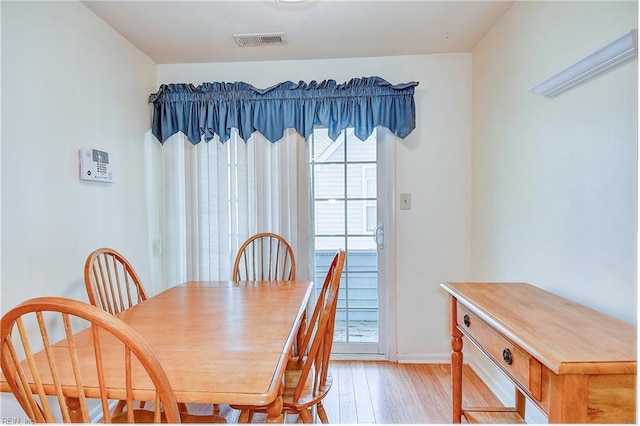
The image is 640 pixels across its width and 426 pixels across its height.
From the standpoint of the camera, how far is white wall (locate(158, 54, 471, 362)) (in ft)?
8.40

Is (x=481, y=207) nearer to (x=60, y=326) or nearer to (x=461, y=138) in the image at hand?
(x=461, y=138)

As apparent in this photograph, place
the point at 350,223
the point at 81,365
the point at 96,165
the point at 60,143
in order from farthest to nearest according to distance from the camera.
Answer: the point at 350,223 → the point at 96,165 → the point at 60,143 → the point at 81,365

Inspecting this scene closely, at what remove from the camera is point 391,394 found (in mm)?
2170

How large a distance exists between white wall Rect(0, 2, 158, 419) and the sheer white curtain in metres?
0.31

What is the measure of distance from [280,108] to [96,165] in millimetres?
1241

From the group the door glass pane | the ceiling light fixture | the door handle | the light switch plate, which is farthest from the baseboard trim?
the ceiling light fixture

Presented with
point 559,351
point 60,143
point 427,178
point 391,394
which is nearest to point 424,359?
point 391,394

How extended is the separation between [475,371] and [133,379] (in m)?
2.30

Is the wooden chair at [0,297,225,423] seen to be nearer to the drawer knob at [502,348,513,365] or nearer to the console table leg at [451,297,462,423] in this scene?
the drawer knob at [502,348,513,365]

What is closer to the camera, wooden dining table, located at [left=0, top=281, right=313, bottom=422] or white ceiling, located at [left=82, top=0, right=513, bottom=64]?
wooden dining table, located at [left=0, top=281, right=313, bottom=422]

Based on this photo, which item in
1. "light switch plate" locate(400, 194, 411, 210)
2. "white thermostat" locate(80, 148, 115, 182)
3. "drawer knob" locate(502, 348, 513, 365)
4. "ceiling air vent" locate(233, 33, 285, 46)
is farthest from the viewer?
"light switch plate" locate(400, 194, 411, 210)

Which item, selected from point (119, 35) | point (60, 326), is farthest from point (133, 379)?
point (119, 35)

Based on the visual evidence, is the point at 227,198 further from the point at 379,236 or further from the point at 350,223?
the point at 379,236

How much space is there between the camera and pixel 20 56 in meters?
1.52
